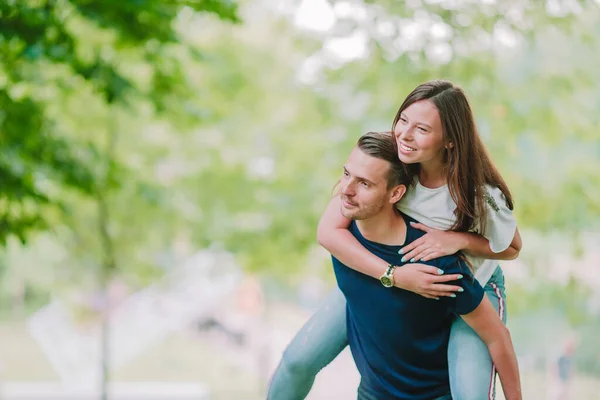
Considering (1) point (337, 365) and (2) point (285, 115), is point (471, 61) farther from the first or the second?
(1) point (337, 365)

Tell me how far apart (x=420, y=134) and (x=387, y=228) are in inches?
11.1

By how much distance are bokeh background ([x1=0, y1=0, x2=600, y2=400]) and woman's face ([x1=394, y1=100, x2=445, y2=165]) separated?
1.61 meters

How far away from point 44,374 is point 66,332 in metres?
0.72

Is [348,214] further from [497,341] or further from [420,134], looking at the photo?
[497,341]

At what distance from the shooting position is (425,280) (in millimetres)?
1757

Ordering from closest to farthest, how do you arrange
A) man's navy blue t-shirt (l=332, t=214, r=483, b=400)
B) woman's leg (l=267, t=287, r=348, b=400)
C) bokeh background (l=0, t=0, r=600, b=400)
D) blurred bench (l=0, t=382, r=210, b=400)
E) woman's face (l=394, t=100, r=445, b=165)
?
woman's face (l=394, t=100, r=445, b=165)
man's navy blue t-shirt (l=332, t=214, r=483, b=400)
woman's leg (l=267, t=287, r=348, b=400)
bokeh background (l=0, t=0, r=600, b=400)
blurred bench (l=0, t=382, r=210, b=400)

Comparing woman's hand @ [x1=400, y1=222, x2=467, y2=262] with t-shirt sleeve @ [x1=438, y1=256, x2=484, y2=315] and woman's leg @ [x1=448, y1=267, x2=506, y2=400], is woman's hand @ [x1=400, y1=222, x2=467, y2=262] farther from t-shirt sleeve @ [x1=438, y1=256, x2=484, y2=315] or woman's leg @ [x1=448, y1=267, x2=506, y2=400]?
woman's leg @ [x1=448, y1=267, x2=506, y2=400]

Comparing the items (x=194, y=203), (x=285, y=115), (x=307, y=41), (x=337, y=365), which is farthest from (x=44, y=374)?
(x=307, y=41)

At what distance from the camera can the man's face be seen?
179 centimetres

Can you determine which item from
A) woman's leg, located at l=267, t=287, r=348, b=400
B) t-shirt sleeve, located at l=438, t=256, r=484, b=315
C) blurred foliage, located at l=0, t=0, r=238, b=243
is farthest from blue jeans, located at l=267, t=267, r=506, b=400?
blurred foliage, located at l=0, t=0, r=238, b=243

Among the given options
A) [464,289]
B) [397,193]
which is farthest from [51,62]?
[464,289]

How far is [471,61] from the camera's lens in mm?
5160

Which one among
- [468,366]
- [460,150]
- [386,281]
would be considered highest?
[460,150]

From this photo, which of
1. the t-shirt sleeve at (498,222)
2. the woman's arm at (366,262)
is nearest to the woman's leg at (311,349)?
the woman's arm at (366,262)
